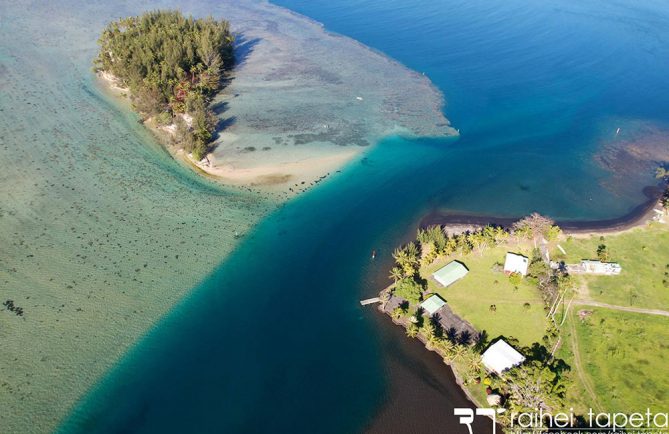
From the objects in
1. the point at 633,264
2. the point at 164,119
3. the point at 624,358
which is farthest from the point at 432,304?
the point at 164,119

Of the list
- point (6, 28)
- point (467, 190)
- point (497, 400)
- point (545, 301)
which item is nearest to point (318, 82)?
point (467, 190)

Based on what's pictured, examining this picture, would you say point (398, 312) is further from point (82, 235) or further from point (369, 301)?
point (82, 235)

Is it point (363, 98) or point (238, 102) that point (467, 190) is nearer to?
point (363, 98)

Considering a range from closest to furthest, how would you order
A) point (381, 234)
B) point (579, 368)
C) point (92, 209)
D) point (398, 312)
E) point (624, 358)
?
point (579, 368)
point (624, 358)
point (398, 312)
point (92, 209)
point (381, 234)

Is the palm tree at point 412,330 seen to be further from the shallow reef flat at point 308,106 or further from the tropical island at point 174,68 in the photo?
the tropical island at point 174,68

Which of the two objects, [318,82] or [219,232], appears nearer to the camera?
[219,232]

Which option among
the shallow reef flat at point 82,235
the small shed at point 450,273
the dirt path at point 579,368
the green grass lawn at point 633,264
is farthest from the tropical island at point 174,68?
the green grass lawn at point 633,264

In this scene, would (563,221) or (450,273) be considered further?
(563,221)
